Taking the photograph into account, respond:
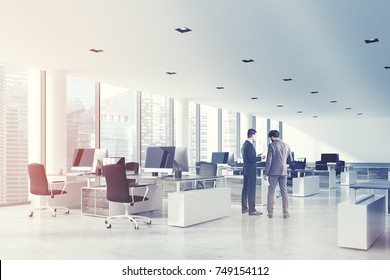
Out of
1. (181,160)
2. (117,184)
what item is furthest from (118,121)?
(117,184)

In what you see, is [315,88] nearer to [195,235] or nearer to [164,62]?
[164,62]

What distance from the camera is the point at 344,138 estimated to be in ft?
71.0

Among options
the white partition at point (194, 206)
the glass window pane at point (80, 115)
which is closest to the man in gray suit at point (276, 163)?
the white partition at point (194, 206)

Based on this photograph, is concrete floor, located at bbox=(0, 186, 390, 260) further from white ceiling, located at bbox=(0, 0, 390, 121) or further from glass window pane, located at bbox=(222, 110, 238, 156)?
glass window pane, located at bbox=(222, 110, 238, 156)

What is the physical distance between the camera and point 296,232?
5891 mm

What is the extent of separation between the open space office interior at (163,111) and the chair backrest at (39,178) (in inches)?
0.9

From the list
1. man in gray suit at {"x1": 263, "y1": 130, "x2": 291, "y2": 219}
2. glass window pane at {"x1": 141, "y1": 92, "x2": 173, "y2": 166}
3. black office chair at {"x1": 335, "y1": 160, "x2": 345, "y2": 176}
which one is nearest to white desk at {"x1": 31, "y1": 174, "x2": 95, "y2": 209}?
glass window pane at {"x1": 141, "y1": 92, "x2": 173, "y2": 166}

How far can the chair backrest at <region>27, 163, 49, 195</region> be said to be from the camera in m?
7.27

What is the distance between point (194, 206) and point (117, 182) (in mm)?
1385

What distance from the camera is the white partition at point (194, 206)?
6340mm

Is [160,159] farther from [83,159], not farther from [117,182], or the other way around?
[83,159]

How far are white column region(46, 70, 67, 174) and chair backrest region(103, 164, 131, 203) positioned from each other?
344 centimetres

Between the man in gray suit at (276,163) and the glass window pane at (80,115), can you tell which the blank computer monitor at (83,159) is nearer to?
the glass window pane at (80,115)
